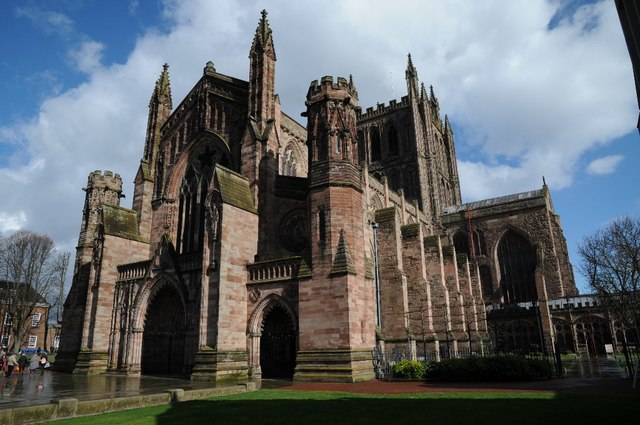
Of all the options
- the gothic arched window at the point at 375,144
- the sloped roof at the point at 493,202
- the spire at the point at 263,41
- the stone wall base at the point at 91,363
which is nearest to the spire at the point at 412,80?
the gothic arched window at the point at 375,144

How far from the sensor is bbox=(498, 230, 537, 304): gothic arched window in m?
46.7

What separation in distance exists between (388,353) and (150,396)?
17.3 metres

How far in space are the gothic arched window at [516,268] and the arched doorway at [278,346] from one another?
108 ft

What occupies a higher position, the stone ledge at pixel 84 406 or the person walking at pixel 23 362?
the person walking at pixel 23 362

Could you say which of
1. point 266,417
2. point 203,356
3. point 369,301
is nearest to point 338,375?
point 369,301

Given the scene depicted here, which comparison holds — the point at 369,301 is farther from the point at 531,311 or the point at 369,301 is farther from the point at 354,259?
the point at 531,311

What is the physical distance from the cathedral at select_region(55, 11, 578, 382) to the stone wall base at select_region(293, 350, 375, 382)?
0.05 metres

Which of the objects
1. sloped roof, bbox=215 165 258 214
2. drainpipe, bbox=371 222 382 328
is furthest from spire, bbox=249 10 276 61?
drainpipe, bbox=371 222 382 328

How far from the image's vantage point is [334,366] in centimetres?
1764

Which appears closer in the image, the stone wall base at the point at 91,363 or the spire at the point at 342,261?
the spire at the point at 342,261

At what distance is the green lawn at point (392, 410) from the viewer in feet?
28.0

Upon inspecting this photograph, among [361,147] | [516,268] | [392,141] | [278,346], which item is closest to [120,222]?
[278,346]

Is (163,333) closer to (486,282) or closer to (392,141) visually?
(486,282)

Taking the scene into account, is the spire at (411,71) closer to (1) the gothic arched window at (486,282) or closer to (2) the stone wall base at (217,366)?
(1) the gothic arched window at (486,282)
